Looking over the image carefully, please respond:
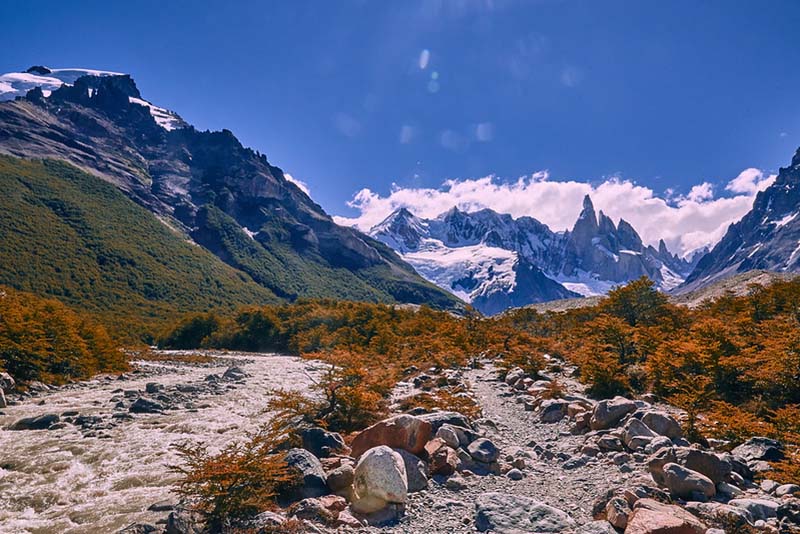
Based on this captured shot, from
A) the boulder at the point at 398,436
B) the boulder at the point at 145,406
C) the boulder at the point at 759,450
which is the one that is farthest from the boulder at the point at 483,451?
the boulder at the point at 145,406

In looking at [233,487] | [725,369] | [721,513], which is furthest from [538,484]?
[725,369]

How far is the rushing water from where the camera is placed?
10.3m

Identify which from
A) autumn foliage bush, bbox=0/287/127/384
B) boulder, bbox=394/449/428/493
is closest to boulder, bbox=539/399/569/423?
boulder, bbox=394/449/428/493

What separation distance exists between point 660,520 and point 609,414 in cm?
735

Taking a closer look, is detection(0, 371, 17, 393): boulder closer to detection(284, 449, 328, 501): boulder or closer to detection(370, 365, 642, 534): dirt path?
detection(284, 449, 328, 501): boulder

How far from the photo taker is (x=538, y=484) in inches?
427

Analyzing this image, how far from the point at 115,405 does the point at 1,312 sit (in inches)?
478

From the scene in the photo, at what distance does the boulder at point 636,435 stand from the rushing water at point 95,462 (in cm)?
1290

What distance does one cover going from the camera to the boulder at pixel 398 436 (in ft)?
38.7

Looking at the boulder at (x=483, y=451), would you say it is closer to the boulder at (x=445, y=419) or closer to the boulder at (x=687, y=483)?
the boulder at (x=445, y=419)

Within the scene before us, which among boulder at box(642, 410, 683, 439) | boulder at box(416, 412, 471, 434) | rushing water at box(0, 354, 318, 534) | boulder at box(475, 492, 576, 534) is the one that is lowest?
rushing water at box(0, 354, 318, 534)

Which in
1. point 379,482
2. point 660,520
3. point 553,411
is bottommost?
point 379,482

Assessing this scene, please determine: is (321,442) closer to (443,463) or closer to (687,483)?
(443,463)

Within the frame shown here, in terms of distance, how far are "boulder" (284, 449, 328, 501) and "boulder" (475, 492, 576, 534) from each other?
153 inches
